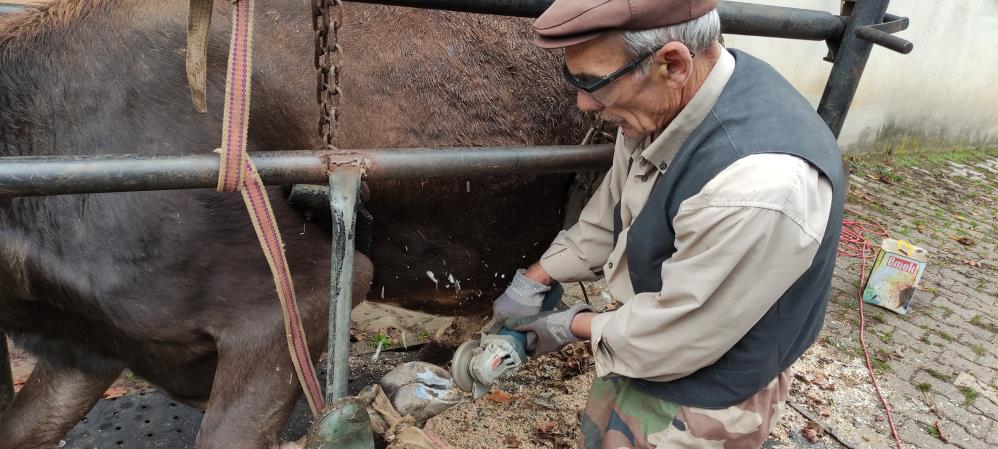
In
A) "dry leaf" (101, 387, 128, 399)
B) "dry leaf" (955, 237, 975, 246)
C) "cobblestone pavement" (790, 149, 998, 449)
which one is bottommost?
"dry leaf" (101, 387, 128, 399)

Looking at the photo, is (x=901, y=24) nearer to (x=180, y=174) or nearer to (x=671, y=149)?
(x=671, y=149)

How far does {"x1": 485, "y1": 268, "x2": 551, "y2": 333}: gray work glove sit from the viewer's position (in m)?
2.22

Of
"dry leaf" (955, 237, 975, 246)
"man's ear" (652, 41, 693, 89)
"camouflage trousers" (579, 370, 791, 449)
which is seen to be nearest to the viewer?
"man's ear" (652, 41, 693, 89)

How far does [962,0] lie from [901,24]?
692 cm

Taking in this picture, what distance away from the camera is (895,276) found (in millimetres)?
4559

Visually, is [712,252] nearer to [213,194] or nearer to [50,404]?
[213,194]

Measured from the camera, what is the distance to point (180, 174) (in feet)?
4.63

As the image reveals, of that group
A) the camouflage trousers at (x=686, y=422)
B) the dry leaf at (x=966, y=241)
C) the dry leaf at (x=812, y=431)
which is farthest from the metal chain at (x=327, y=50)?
the dry leaf at (x=966, y=241)

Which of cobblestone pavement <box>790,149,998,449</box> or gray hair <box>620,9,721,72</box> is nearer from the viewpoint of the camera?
gray hair <box>620,9,721,72</box>

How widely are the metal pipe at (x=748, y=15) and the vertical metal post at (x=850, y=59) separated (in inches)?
2.0

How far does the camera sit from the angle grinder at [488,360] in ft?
6.52

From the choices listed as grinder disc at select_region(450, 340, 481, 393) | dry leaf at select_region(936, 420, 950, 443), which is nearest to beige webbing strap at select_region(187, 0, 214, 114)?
grinder disc at select_region(450, 340, 481, 393)

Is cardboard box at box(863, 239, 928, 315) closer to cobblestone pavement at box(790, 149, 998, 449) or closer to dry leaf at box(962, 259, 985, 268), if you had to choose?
cobblestone pavement at box(790, 149, 998, 449)

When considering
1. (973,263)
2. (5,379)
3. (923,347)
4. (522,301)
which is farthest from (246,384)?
(973,263)
